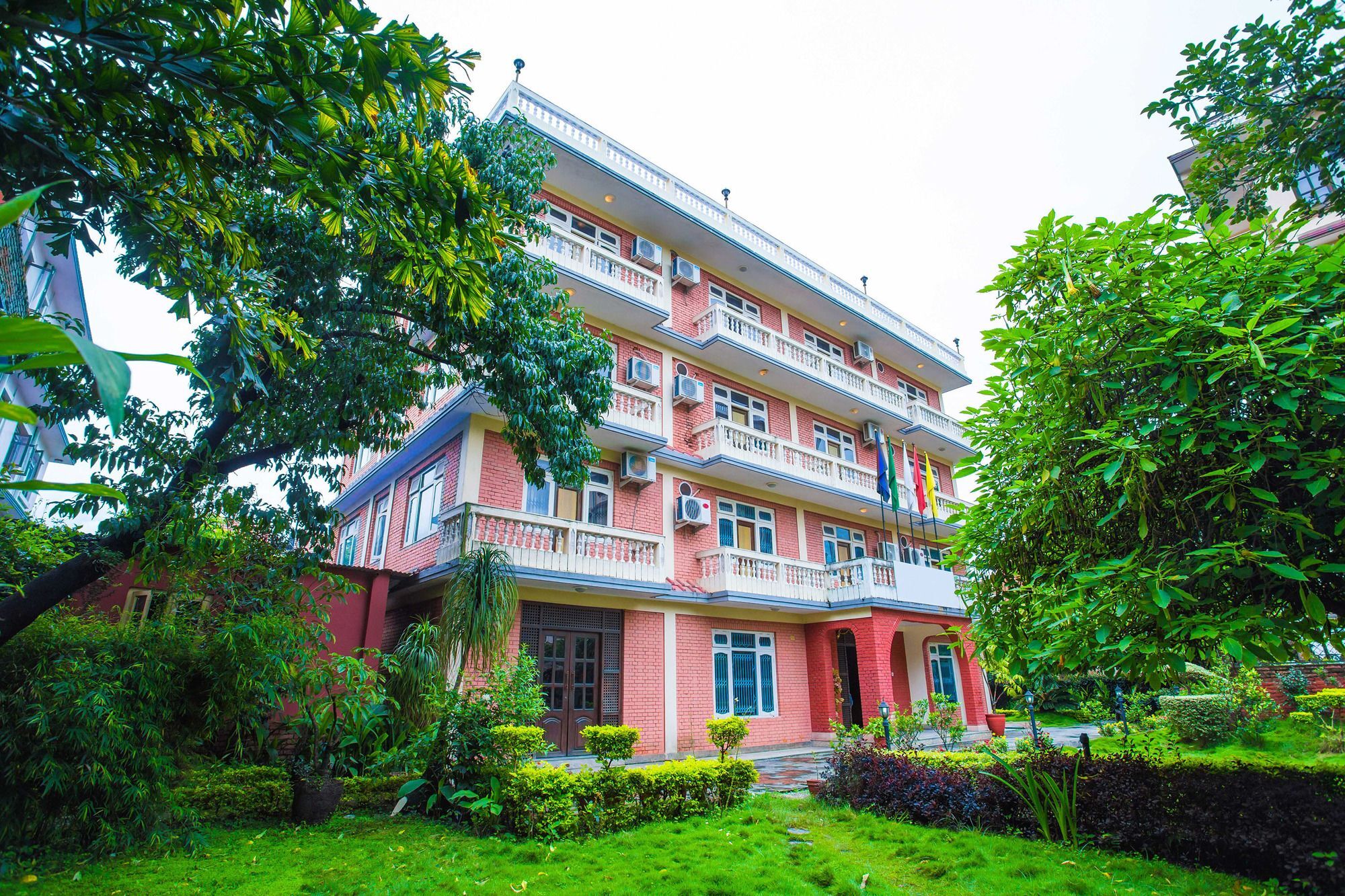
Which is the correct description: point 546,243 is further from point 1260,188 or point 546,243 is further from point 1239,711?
point 1239,711

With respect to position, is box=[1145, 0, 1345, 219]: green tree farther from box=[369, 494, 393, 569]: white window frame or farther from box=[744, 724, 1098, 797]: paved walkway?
box=[369, 494, 393, 569]: white window frame

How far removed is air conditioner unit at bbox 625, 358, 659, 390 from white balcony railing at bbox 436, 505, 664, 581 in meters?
3.25

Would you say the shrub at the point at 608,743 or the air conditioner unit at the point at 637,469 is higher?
the air conditioner unit at the point at 637,469

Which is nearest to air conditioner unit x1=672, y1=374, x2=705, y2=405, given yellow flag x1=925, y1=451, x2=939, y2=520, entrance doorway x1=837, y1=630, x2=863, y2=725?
entrance doorway x1=837, y1=630, x2=863, y2=725

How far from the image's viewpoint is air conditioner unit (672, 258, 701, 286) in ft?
51.6

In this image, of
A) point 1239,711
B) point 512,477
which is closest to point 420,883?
point 512,477

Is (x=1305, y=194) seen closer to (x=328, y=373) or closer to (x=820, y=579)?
(x=820, y=579)

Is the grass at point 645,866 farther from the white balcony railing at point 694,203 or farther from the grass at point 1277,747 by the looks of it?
the white balcony railing at point 694,203

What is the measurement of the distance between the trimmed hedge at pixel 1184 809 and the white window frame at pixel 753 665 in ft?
21.3

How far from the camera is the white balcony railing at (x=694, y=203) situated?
13195 mm

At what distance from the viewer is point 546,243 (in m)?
12.5

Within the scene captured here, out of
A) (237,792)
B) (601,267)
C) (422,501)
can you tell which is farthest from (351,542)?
(237,792)

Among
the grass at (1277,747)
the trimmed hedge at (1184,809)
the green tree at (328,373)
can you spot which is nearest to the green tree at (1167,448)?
the trimmed hedge at (1184,809)

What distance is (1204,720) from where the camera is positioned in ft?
38.2
